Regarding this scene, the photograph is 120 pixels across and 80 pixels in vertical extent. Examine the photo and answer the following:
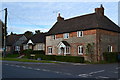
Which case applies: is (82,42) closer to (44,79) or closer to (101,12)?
(101,12)

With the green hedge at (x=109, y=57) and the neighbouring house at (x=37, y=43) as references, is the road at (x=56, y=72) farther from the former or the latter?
the neighbouring house at (x=37, y=43)

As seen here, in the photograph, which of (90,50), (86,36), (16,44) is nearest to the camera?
(90,50)

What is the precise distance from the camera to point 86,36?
30.8 meters

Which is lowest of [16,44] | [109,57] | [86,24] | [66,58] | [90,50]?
[66,58]

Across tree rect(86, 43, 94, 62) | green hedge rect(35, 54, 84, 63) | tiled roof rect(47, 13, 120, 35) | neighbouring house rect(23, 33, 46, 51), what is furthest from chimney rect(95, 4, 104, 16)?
neighbouring house rect(23, 33, 46, 51)

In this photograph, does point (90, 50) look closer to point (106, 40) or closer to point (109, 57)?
point (109, 57)

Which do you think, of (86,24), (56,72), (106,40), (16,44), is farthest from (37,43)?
(56,72)

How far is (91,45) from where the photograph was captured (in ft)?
96.1

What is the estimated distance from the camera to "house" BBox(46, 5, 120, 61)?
1158 inches

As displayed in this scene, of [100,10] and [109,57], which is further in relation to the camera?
[100,10]

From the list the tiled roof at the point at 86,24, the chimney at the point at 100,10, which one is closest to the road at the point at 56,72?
the tiled roof at the point at 86,24

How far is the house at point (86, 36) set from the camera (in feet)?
96.5

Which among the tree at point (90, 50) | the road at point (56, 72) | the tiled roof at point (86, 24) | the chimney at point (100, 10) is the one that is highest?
the chimney at point (100, 10)

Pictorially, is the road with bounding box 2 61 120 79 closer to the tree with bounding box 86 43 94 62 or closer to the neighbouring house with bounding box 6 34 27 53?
the tree with bounding box 86 43 94 62
